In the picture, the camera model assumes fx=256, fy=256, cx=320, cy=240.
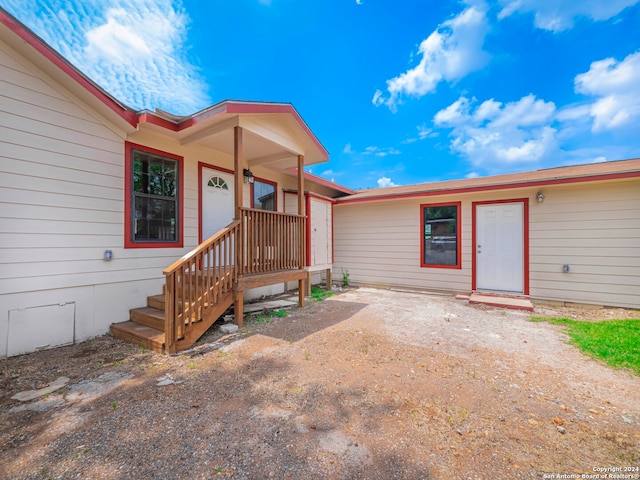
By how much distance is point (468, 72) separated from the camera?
1115cm

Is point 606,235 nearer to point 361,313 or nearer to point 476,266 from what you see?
point 476,266

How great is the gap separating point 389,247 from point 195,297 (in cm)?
572

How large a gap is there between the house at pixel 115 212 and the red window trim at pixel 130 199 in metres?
0.02

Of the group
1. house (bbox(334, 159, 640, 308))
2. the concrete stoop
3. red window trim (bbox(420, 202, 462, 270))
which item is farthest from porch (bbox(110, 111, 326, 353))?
the concrete stoop

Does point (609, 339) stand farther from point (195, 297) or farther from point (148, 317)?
point (148, 317)

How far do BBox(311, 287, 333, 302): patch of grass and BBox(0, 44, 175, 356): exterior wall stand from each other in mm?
3745

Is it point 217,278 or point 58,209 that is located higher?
point 58,209

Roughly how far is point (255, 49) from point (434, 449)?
1222 centimetres

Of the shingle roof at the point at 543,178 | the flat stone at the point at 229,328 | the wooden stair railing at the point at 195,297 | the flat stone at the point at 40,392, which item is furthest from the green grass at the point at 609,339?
the flat stone at the point at 40,392

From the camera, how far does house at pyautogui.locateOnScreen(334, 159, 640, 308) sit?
5.25m

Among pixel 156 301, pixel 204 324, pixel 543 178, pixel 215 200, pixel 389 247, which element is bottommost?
pixel 204 324

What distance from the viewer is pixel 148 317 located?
3750 mm

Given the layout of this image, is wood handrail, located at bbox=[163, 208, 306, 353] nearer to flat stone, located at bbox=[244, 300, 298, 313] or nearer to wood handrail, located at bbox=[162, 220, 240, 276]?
wood handrail, located at bbox=[162, 220, 240, 276]

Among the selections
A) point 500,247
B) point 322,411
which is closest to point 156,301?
point 322,411
